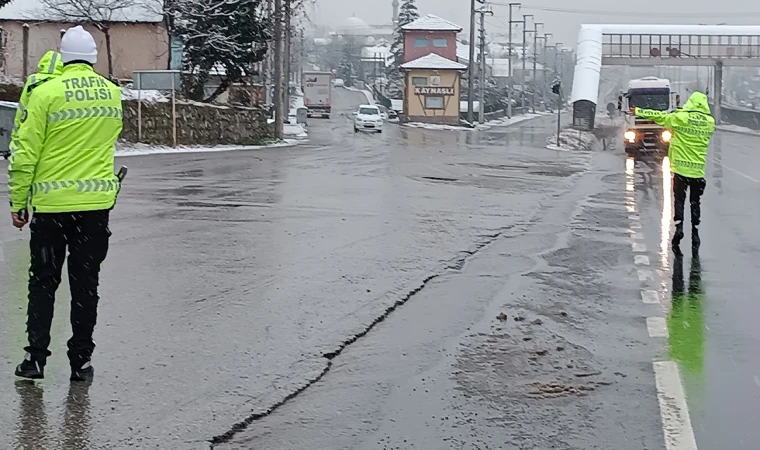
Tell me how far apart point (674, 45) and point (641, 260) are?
6873 centimetres

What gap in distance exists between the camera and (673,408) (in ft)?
18.1

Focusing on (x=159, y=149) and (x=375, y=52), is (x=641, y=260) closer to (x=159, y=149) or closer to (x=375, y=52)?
(x=159, y=149)

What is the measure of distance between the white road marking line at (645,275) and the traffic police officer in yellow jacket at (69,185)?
18.1ft

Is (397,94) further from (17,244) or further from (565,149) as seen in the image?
(17,244)

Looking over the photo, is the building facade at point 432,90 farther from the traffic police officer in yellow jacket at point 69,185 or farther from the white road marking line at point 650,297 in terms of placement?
→ the traffic police officer in yellow jacket at point 69,185

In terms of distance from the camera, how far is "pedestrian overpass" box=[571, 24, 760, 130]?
68875 millimetres

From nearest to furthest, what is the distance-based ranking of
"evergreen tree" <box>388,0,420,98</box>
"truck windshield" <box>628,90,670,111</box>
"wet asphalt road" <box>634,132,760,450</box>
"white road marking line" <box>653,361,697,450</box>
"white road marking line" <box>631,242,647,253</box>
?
"white road marking line" <box>653,361,697,450</box>
"wet asphalt road" <box>634,132,760,450</box>
"white road marking line" <box>631,242,647,253</box>
"truck windshield" <box>628,90,670,111</box>
"evergreen tree" <box>388,0,420,98</box>

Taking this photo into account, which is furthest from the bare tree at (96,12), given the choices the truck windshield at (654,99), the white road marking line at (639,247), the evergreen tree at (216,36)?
the white road marking line at (639,247)

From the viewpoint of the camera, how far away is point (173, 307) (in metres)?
7.88

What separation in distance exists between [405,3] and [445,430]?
343 ft

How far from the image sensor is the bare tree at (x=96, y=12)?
4184 cm

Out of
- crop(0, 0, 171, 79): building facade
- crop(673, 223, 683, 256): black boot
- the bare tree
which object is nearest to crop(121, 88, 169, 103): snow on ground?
the bare tree

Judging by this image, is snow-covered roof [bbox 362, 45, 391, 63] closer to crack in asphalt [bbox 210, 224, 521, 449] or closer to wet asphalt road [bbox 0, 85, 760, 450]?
wet asphalt road [bbox 0, 85, 760, 450]

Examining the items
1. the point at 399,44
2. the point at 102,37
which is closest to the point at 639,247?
the point at 102,37
